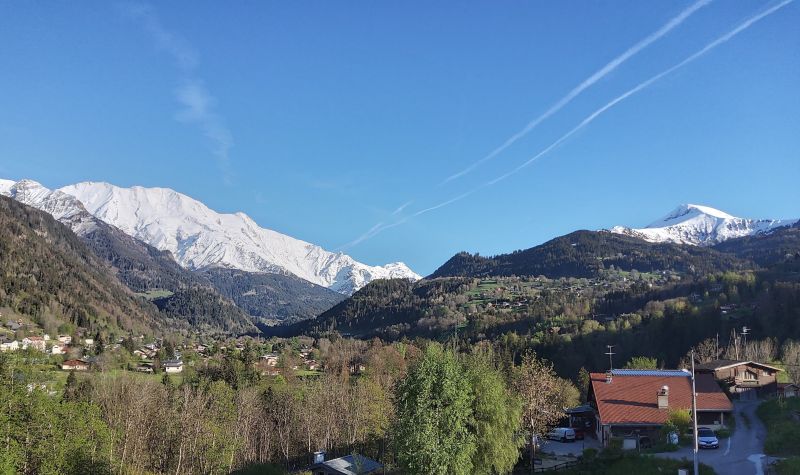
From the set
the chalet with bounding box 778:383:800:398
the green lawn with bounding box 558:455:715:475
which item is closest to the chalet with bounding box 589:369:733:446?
the green lawn with bounding box 558:455:715:475

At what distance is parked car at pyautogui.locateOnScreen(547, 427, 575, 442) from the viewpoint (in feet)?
163

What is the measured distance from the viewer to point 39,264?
18838cm

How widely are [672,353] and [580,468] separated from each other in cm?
8117

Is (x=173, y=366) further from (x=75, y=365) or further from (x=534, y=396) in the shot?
(x=534, y=396)

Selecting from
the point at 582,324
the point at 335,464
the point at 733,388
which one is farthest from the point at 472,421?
the point at 582,324

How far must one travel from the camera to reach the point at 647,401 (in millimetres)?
47375

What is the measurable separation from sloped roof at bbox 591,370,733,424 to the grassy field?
11.7ft

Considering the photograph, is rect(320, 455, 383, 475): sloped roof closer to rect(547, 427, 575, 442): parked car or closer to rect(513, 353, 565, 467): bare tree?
rect(513, 353, 565, 467): bare tree

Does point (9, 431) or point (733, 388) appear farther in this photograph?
point (733, 388)

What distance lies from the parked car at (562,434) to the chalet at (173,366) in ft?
286

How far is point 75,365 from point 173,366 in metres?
18.7

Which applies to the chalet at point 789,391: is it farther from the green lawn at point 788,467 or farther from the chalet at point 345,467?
the chalet at point 345,467

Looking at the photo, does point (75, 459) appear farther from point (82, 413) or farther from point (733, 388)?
point (733, 388)

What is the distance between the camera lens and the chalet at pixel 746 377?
202ft
